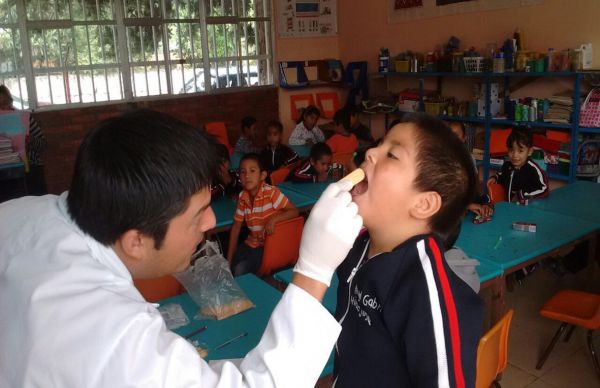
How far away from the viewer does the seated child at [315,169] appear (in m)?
4.09

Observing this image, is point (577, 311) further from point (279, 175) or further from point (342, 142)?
point (342, 142)

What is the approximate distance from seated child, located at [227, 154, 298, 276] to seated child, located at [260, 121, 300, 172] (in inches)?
59.8

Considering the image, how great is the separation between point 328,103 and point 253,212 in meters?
4.63

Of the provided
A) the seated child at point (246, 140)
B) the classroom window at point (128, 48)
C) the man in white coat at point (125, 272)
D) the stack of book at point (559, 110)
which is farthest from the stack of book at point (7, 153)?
the stack of book at point (559, 110)

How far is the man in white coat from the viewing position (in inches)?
30.1

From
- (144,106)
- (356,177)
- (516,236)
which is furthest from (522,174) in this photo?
(144,106)

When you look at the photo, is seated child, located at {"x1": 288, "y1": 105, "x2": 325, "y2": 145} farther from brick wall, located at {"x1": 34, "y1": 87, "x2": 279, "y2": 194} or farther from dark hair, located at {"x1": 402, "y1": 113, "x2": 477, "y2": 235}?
dark hair, located at {"x1": 402, "y1": 113, "x2": 477, "y2": 235}

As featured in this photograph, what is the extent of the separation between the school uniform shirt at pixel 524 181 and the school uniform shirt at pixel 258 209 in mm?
1536

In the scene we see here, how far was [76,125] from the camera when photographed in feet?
19.2

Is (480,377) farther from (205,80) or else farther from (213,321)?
(205,80)

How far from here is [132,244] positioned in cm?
92

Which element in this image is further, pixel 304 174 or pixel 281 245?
pixel 304 174

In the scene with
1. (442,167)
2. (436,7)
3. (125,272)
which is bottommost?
(125,272)

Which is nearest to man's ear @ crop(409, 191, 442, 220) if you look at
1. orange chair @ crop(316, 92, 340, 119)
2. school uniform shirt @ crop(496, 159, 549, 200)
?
school uniform shirt @ crop(496, 159, 549, 200)
